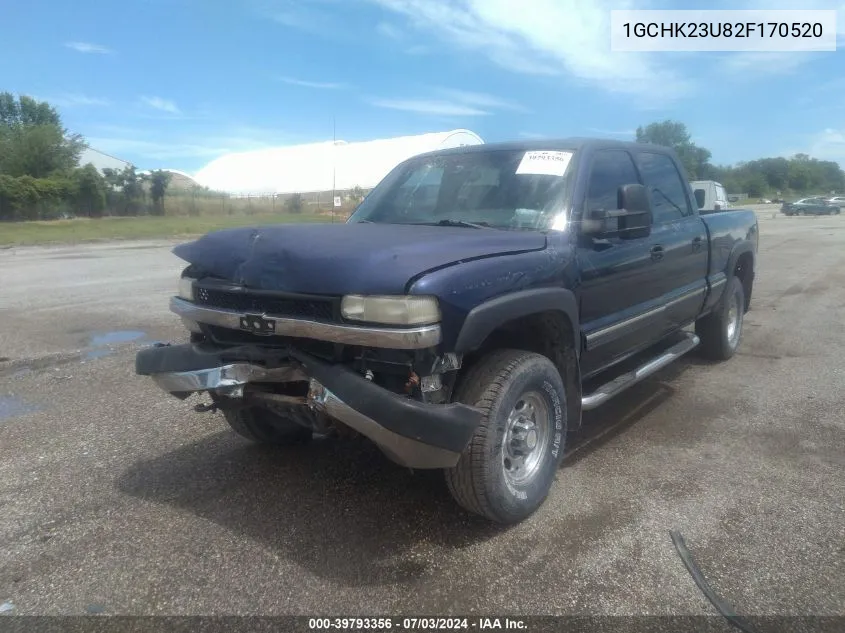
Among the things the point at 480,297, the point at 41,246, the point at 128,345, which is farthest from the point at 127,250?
the point at 480,297

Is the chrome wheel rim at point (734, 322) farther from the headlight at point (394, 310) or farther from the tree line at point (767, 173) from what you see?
the tree line at point (767, 173)

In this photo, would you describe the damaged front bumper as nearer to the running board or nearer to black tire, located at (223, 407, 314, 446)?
black tire, located at (223, 407, 314, 446)

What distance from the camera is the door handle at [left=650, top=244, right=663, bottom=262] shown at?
4438mm

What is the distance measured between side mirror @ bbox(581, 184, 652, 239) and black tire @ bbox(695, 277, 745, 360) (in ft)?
8.28

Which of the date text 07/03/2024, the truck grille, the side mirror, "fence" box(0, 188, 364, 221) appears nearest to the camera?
the date text 07/03/2024

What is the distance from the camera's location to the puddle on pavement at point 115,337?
7156 mm

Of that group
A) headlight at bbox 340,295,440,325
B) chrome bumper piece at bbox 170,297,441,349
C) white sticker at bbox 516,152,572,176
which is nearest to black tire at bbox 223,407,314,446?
chrome bumper piece at bbox 170,297,441,349

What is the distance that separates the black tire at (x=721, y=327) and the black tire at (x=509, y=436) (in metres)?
3.30

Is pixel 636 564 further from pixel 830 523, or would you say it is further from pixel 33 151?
pixel 33 151

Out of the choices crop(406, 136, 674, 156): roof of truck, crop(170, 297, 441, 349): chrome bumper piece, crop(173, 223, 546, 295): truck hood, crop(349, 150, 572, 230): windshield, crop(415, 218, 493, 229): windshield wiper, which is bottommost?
crop(170, 297, 441, 349): chrome bumper piece

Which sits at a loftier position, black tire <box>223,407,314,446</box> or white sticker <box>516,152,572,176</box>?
white sticker <box>516,152,572,176</box>

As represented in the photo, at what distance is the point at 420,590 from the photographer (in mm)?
2709

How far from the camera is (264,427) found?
4.04m

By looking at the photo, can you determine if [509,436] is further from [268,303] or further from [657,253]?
[657,253]
